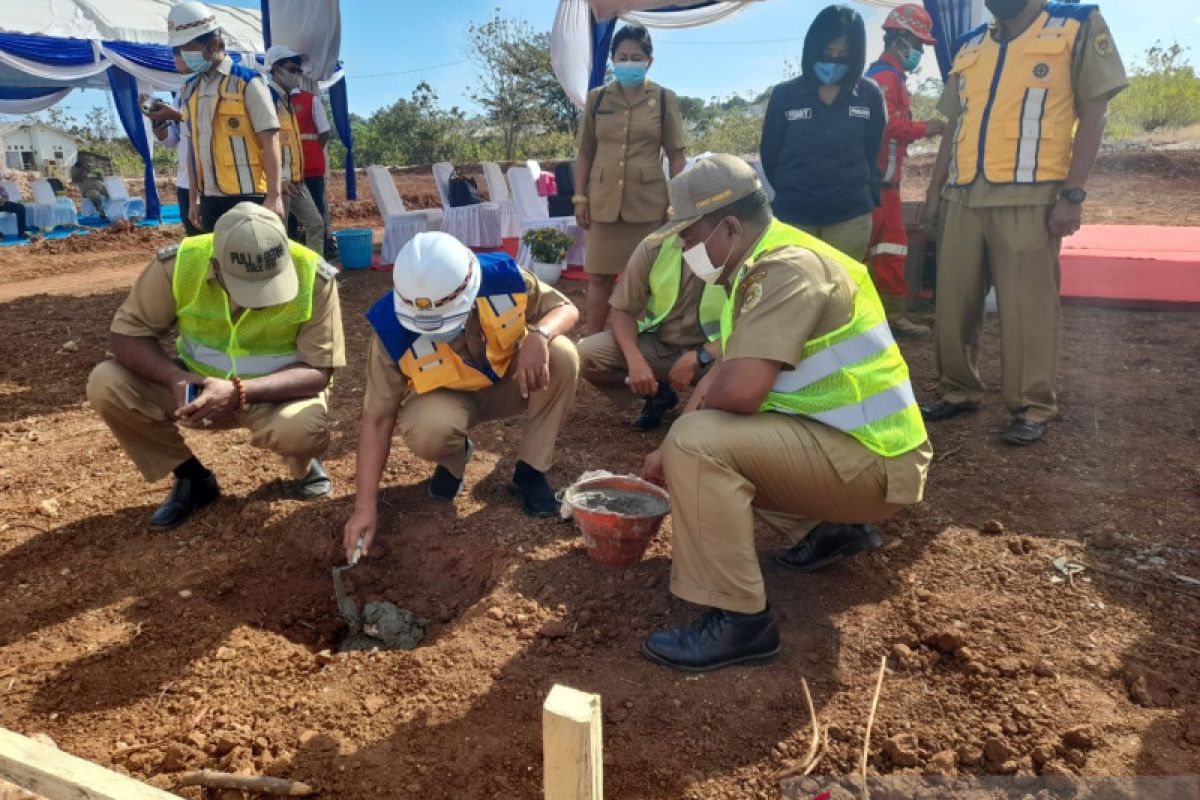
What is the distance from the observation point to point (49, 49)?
12.6 meters

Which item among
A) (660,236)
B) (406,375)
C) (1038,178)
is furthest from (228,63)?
(1038,178)

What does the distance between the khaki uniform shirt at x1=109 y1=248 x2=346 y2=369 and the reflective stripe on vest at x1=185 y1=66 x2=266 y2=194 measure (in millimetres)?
1734

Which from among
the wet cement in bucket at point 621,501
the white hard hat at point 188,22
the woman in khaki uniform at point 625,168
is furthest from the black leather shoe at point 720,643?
the white hard hat at point 188,22

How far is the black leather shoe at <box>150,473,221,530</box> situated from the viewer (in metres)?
3.09

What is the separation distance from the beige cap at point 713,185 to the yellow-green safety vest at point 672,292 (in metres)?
1.16

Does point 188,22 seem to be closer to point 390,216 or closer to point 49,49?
point 390,216

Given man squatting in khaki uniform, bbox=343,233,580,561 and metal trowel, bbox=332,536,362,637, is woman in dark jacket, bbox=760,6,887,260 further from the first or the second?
metal trowel, bbox=332,536,362,637

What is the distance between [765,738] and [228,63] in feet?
13.8

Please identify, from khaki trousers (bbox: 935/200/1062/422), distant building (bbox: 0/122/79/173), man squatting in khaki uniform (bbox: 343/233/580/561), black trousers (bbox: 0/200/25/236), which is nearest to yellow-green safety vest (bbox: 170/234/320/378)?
man squatting in khaki uniform (bbox: 343/233/580/561)

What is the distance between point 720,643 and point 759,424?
1.88ft

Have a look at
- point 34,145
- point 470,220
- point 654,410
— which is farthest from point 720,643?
point 34,145

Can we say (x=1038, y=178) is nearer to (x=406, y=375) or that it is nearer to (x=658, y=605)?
(x=658, y=605)

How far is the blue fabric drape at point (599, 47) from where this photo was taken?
357 inches

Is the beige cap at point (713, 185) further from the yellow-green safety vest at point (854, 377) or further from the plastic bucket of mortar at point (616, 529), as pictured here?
the plastic bucket of mortar at point (616, 529)
